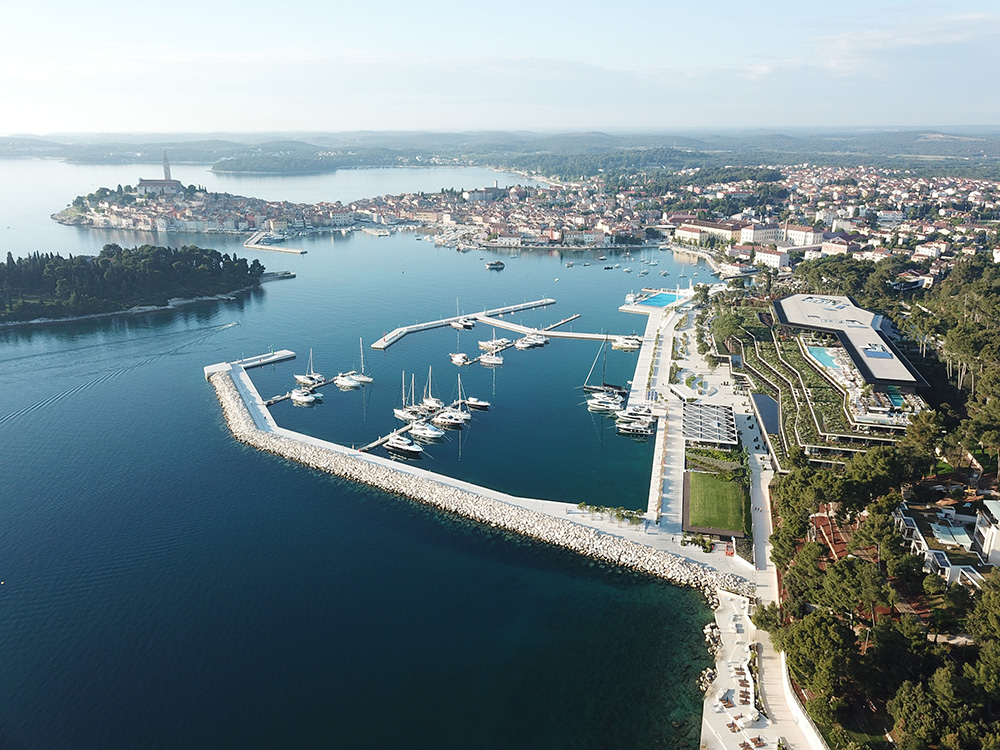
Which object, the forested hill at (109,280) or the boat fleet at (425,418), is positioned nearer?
the boat fleet at (425,418)

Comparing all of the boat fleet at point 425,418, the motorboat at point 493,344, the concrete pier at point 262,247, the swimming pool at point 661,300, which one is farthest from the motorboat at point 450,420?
the concrete pier at point 262,247

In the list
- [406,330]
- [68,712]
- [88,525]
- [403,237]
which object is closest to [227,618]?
[68,712]

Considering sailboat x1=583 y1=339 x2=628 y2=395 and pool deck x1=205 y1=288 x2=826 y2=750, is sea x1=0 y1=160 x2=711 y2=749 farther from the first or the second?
pool deck x1=205 y1=288 x2=826 y2=750

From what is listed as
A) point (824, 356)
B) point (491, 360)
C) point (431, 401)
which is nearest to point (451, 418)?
point (431, 401)

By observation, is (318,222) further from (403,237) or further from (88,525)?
(88,525)

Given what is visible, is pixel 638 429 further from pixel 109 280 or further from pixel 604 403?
pixel 109 280

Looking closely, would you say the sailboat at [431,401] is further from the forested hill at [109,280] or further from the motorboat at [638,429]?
the forested hill at [109,280]
